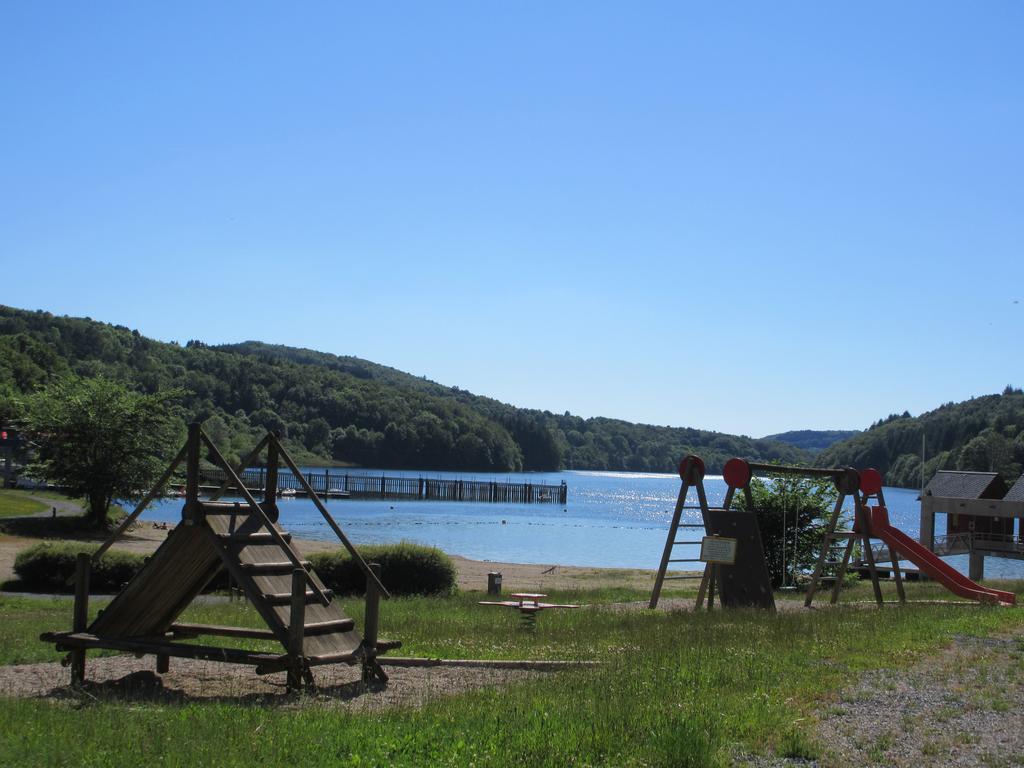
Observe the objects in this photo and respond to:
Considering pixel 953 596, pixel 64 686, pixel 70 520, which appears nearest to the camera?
pixel 64 686

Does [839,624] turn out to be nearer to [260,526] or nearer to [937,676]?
[937,676]

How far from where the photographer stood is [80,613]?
411 inches

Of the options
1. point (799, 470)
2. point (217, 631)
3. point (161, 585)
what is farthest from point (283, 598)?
point (799, 470)

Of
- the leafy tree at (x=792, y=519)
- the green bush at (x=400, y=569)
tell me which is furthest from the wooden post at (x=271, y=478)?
the leafy tree at (x=792, y=519)

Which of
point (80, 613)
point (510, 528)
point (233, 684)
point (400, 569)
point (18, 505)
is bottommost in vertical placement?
point (510, 528)

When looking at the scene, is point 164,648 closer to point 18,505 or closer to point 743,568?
point 743,568

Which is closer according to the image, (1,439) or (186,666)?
(186,666)

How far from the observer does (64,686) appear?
9.83m

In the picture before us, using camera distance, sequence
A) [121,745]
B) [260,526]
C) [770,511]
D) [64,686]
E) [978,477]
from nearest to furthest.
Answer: [121,745], [64,686], [260,526], [770,511], [978,477]

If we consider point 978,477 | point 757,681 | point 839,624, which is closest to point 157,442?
point 839,624

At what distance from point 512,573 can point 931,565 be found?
69.5ft

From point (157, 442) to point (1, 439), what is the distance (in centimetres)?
3657

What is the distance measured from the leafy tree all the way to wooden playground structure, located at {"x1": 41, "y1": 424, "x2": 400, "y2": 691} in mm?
19916

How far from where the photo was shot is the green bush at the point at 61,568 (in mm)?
21469
